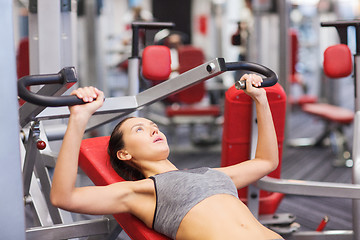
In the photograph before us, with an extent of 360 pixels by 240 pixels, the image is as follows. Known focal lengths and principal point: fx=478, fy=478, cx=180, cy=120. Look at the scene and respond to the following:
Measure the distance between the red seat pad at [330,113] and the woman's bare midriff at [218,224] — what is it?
3013 millimetres

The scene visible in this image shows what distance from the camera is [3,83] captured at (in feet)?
3.85

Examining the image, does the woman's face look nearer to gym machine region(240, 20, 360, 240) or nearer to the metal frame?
the metal frame

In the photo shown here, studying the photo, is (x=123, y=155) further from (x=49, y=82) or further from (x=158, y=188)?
(x=49, y=82)

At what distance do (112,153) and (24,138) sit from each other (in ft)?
1.42

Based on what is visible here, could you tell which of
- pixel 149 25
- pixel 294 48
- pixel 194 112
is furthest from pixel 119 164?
pixel 294 48

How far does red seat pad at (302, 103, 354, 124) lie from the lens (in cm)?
433

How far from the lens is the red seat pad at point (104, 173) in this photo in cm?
160

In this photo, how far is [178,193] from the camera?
1.57 meters

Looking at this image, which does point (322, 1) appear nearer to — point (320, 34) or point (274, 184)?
point (320, 34)

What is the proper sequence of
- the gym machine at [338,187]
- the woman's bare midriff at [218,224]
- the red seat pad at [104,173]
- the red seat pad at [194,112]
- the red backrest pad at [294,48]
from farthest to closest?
the red backrest pad at [294,48] < the red seat pad at [194,112] < the gym machine at [338,187] < the red seat pad at [104,173] < the woman's bare midriff at [218,224]

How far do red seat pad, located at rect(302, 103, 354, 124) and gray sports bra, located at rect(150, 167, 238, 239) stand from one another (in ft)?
9.76

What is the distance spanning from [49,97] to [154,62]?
2.51 ft

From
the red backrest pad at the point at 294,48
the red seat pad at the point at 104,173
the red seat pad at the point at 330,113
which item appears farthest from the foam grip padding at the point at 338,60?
the red backrest pad at the point at 294,48

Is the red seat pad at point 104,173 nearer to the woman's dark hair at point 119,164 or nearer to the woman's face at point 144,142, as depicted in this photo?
the woman's dark hair at point 119,164
